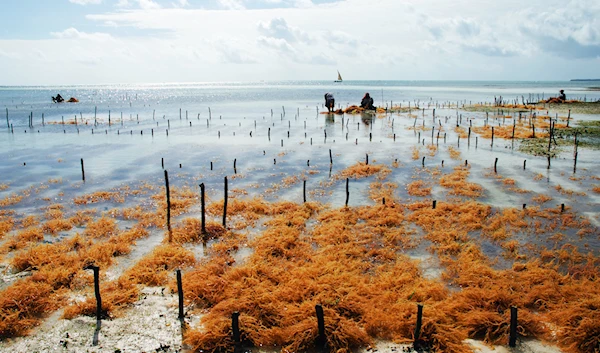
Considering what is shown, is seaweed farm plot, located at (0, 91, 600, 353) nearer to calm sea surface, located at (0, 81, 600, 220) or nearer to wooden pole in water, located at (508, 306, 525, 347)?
wooden pole in water, located at (508, 306, 525, 347)

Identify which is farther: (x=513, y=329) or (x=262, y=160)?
(x=262, y=160)

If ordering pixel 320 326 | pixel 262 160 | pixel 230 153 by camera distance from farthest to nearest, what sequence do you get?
pixel 230 153 → pixel 262 160 → pixel 320 326

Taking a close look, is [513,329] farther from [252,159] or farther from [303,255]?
[252,159]

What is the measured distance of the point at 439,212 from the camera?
19797 millimetres

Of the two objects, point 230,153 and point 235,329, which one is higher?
point 230,153

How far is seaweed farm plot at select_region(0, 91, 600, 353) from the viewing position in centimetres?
1058

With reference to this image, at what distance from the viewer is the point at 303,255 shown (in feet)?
50.8

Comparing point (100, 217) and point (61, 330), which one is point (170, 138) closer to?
point (100, 217)

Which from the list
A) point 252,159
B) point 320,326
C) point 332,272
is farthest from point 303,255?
point 252,159

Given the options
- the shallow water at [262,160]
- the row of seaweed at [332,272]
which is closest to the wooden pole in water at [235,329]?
the row of seaweed at [332,272]

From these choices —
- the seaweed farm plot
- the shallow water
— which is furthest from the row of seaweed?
the shallow water

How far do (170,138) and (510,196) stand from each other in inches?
1457

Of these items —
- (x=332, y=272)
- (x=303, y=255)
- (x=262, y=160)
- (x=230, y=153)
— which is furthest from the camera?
(x=230, y=153)

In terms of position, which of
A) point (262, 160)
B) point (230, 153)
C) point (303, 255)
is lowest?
point (303, 255)
